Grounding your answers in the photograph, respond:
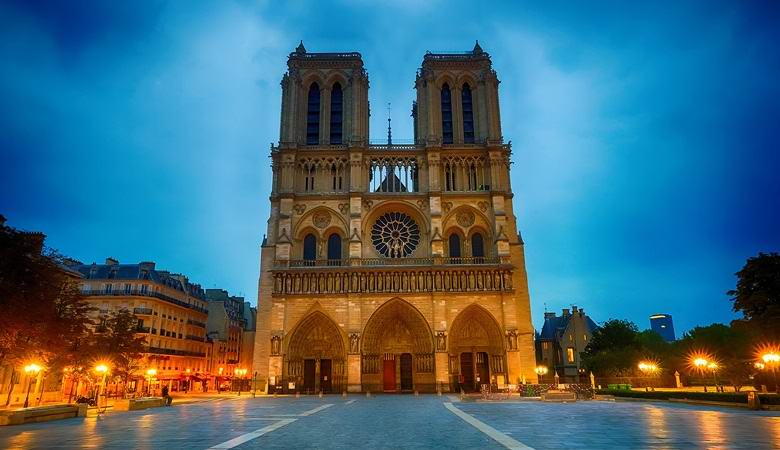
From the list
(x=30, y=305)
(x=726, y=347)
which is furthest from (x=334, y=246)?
(x=726, y=347)

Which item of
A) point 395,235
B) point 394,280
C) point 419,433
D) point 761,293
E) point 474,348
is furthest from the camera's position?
point 395,235

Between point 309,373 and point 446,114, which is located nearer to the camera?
point 309,373

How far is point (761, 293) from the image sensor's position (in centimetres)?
2692

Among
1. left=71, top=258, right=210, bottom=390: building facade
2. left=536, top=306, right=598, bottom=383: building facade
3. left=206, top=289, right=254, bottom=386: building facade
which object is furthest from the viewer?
left=536, top=306, right=598, bottom=383: building facade

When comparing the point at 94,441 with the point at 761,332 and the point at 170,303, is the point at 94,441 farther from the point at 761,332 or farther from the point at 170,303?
the point at 170,303

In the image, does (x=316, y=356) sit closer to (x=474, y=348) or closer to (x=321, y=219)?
(x=321, y=219)

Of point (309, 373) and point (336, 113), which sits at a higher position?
point (336, 113)

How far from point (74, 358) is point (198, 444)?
20.3 m

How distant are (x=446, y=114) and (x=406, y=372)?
22294mm

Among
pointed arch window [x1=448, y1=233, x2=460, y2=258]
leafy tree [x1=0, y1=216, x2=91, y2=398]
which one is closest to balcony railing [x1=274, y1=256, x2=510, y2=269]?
pointed arch window [x1=448, y1=233, x2=460, y2=258]

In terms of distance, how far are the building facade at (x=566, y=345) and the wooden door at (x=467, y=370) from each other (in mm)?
18413

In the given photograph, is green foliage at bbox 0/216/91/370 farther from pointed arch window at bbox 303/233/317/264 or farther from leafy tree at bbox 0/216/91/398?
pointed arch window at bbox 303/233/317/264

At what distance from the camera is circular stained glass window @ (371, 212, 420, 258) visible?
4194 cm

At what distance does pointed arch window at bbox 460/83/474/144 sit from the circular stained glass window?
9.11m
